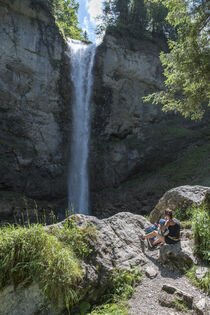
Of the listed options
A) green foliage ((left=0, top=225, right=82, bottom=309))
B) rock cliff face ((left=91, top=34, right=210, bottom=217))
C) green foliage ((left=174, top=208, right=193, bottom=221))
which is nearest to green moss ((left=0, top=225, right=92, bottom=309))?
green foliage ((left=0, top=225, right=82, bottom=309))

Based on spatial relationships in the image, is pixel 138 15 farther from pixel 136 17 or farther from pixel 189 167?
pixel 189 167

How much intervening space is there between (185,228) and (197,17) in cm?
681

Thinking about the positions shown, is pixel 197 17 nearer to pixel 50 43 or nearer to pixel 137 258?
pixel 137 258

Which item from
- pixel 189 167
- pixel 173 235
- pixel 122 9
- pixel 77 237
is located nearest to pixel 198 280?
pixel 173 235

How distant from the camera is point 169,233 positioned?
4762 mm

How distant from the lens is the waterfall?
17938 millimetres

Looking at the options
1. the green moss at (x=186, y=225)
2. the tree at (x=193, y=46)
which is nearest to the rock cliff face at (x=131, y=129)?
the tree at (x=193, y=46)

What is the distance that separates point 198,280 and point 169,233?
1.14 meters

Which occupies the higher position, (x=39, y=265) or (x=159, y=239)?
(x=39, y=265)

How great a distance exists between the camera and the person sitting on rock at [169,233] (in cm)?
470

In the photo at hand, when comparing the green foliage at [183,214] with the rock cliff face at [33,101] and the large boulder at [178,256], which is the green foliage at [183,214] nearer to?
the large boulder at [178,256]

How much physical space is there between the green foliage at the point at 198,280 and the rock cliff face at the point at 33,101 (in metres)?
13.2

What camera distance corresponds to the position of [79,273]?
3.32 m

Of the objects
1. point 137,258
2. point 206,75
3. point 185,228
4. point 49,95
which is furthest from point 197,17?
point 49,95
